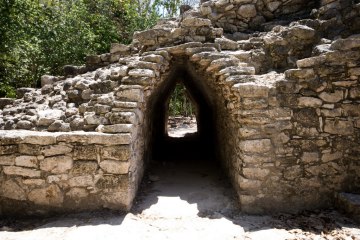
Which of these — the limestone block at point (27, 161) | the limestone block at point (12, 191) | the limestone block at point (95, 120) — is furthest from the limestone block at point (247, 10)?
the limestone block at point (12, 191)

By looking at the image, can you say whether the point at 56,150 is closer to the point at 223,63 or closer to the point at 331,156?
the point at 223,63

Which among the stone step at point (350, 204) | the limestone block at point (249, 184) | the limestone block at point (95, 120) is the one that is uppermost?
the limestone block at point (95, 120)

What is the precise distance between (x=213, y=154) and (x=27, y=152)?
4216 millimetres

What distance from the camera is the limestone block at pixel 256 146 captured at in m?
3.63

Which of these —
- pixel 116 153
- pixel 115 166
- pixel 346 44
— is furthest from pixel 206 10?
pixel 115 166

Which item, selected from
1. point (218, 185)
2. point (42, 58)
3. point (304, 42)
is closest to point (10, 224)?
point (218, 185)

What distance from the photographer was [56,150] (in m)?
3.54

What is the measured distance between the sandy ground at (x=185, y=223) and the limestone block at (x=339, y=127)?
3.60ft

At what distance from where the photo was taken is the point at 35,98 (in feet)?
14.6

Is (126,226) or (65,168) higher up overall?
(65,168)

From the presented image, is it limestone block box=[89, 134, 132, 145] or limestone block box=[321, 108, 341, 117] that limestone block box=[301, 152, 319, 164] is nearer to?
limestone block box=[321, 108, 341, 117]

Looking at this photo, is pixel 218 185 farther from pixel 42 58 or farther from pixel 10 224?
pixel 42 58

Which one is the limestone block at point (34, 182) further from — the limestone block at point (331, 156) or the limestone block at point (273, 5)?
the limestone block at point (273, 5)

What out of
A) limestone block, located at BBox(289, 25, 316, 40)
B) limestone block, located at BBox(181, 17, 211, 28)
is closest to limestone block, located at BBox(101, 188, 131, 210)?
limestone block, located at BBox(181, 17, 211, 28)
